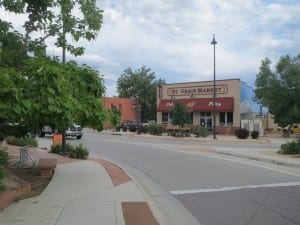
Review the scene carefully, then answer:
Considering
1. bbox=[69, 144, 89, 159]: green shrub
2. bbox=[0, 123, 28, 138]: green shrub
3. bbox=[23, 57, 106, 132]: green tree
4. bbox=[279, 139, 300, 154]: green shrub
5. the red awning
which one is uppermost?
the red awning

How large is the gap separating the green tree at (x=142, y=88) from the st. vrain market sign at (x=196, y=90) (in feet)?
76.0

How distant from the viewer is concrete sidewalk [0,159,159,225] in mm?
9008

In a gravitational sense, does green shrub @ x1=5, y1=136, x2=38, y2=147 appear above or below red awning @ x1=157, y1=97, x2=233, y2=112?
below

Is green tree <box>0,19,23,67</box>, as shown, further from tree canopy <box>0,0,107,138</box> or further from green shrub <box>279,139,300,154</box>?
green shrub <box>279,139,300,154</box>

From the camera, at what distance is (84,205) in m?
10.5

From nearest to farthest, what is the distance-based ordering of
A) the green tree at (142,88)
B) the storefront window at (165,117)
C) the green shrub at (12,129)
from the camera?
the green shrub at (12,129) → the storefront window at (165,117) → the green tree at (142,88)

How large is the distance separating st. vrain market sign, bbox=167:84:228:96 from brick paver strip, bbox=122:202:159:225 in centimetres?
5499

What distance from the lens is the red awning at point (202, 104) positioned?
63.6 metres

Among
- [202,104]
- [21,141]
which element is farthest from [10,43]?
[202,104]

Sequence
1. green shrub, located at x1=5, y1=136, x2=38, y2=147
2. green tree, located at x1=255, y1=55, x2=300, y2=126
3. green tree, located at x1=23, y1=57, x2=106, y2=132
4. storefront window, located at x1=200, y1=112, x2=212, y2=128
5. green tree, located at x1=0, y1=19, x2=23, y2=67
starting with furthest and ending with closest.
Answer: storefront window, located at x1=200, y1=112, x2=212, y2=128 < green tree, located at x1=255, y1=55, x2=300, y2=126 < green shrub, located at x1=5, y1=136, x2=38, y2=147 < green tree, located at x1=0, y1=19, x2=23, y2=67 < green tree, located at x1=23, y1=57, x2=106, y2=132

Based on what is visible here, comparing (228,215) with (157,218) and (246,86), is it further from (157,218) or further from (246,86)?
(246,86)

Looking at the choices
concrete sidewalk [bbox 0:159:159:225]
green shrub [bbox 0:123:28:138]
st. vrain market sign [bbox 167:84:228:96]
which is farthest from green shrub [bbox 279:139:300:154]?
st. vrain market sign [bbox 167:84:228:96]

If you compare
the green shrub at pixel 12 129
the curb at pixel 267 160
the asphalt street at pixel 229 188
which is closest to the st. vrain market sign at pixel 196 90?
the curb at pixel 267 160

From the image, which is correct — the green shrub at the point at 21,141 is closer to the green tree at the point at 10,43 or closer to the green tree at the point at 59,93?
the green tree at the point at 10,43
